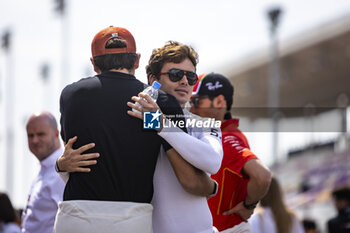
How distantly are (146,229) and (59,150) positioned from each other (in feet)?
9.14

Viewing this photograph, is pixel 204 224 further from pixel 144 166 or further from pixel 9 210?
pixel 9 210

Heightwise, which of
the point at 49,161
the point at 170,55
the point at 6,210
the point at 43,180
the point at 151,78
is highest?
the point at 170,55

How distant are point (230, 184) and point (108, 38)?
1631 mm

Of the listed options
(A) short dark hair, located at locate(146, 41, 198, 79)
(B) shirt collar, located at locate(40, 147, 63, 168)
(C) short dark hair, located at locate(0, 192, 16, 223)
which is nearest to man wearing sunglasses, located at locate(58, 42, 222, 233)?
(A) short dark hair, located at locate(146, 41, 198, 79)

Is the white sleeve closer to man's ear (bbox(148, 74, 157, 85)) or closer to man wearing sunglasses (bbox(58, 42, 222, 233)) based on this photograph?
man wearing sunglasses (bbox(58, 42, 222, 233))

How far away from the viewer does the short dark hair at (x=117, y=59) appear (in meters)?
3.41

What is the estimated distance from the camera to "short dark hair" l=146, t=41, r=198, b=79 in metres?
3.78

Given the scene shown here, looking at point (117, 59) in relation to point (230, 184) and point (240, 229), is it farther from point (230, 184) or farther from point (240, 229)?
point (240, 229)

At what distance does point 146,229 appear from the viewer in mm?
3207

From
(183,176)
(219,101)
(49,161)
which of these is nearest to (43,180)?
(49,161)

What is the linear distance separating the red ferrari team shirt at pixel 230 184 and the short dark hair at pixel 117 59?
4.43 ft

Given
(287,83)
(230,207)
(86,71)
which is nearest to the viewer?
(230,207)

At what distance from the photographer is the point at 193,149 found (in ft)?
10.5

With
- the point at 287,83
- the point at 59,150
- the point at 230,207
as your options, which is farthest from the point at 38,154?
the point at 287,83
